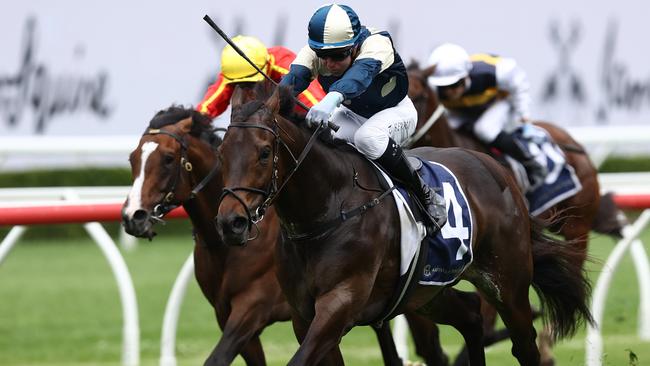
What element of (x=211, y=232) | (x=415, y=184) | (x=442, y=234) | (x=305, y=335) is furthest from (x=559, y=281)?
(x=211, y=232)

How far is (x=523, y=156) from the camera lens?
7.11 metres

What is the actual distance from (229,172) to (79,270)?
9.09 m

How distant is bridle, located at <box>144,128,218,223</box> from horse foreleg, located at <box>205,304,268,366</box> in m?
0.51

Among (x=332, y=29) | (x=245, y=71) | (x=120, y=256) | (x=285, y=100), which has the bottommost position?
(x=120, y=256)

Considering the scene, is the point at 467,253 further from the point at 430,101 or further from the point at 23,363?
the point at 23,363

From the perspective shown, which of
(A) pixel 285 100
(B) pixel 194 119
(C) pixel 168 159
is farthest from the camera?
(B) pixel 194 119

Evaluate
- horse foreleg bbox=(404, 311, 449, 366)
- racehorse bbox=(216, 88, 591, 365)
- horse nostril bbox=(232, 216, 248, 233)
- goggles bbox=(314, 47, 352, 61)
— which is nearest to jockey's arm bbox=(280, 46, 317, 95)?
goggles bbox=(314, 47, 352, 61)

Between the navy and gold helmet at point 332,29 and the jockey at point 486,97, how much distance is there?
110 inches

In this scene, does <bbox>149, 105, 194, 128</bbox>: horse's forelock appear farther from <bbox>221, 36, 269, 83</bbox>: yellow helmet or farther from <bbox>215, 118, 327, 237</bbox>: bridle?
<bbox>215, 118, 327, 237</bbox>: bridle

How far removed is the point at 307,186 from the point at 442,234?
0.69m

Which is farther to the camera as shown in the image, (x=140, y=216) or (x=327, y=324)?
(x=140, y=216)

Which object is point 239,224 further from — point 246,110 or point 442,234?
point 442,234

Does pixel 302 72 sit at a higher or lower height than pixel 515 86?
higher

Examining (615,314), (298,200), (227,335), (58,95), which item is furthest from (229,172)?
(58,95)
